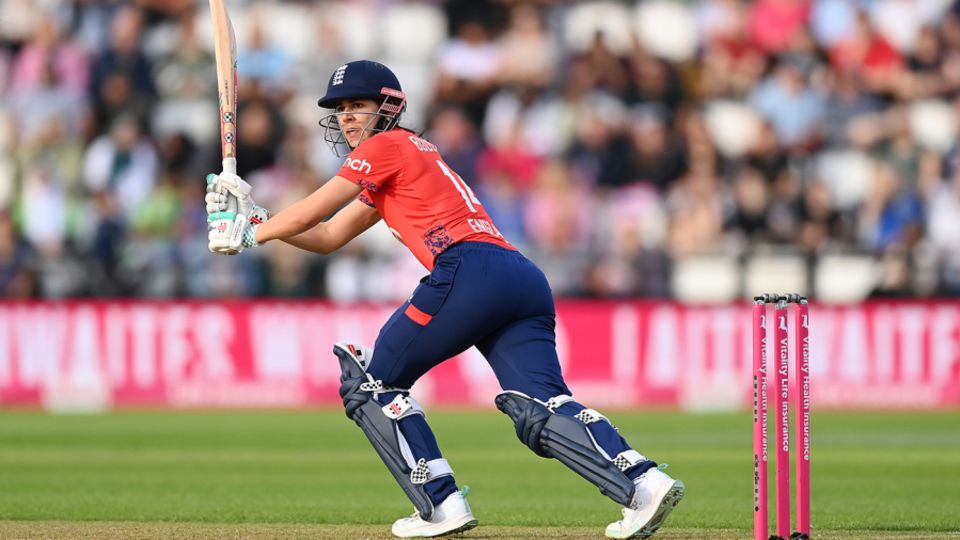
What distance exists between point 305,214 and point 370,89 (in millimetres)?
633

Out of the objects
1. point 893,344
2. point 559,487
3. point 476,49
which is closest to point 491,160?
point 476,49

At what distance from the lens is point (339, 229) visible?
6609mm

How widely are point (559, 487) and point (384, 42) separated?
10.6 m

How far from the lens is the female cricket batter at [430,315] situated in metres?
6.03

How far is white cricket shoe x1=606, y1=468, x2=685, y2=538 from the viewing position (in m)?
5.86

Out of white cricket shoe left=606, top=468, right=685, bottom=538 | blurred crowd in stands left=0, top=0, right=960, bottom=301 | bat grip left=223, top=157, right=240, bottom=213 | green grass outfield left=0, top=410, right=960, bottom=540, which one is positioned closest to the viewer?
white cricket shoe left=606, top=468, right=685, bottom=538

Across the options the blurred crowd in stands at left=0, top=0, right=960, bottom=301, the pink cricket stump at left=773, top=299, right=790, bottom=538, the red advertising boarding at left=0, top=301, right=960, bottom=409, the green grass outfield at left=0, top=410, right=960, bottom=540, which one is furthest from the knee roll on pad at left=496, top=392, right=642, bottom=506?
the blurred crowd in stands at left=0, top=0, right=960, bottom=301

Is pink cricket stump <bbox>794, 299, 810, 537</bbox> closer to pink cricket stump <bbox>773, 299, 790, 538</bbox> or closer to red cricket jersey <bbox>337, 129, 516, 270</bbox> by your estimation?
pink cricket stump <bbox>773, 299, 790, 538</bbox>

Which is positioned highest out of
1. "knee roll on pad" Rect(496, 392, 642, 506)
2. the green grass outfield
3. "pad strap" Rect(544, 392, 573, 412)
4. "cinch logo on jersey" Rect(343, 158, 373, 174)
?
"cinch logo on jersey" Rect(343, 158, 373, 174)

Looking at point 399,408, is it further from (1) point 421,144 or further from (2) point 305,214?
(1) point 421,144

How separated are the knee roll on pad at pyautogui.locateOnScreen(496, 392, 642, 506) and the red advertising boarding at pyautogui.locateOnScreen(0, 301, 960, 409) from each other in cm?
946

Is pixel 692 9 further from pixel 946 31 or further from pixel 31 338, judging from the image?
pixel 31 338

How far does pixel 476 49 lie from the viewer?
730 inches

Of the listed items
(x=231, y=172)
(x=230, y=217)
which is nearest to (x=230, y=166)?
(x=231, y=172)
